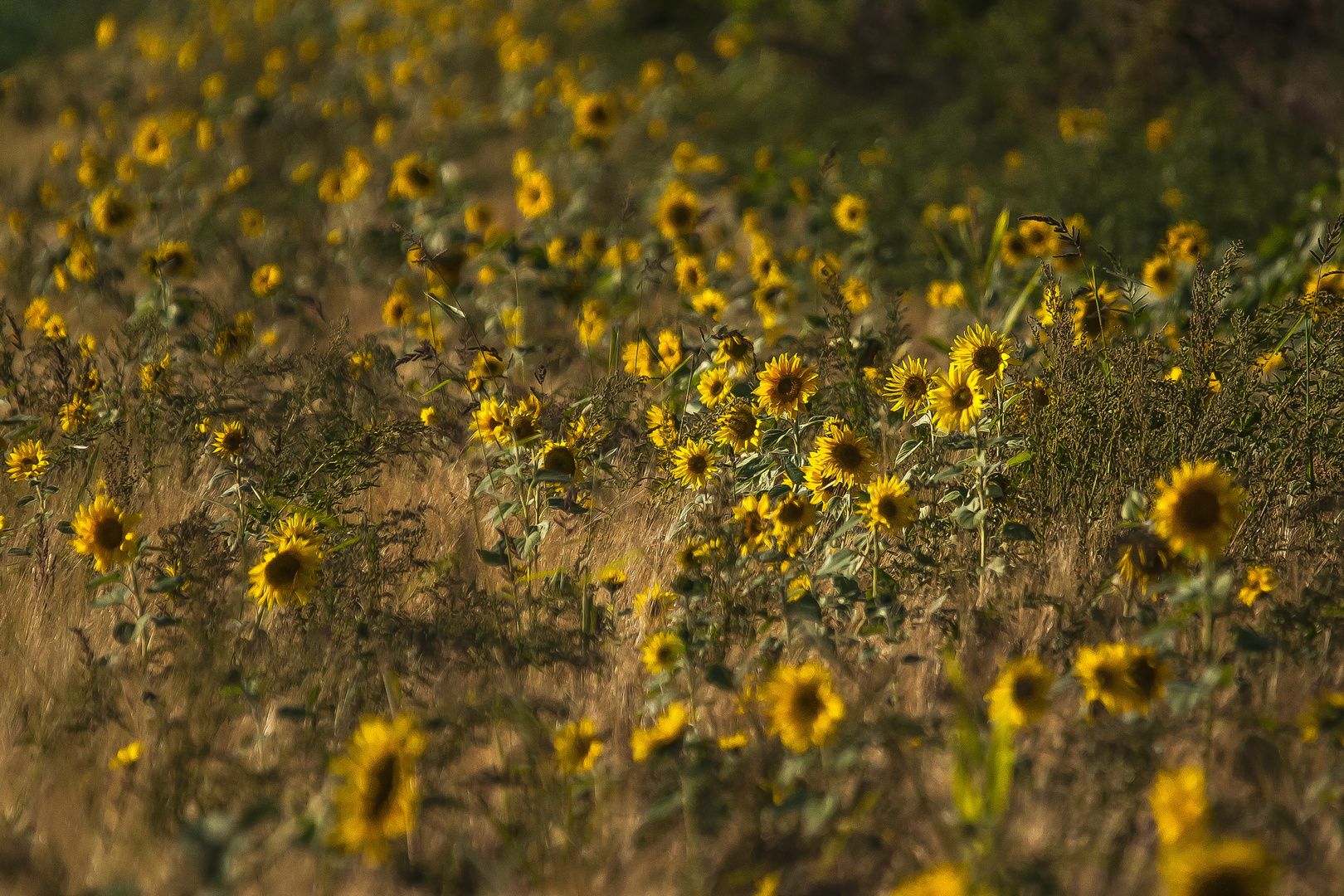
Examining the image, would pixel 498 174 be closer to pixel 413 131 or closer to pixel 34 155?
pixel 413 131

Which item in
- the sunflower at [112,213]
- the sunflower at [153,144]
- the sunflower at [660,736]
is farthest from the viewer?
the sunflower at [153,144]

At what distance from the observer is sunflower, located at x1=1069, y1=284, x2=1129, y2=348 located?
8.59 feet

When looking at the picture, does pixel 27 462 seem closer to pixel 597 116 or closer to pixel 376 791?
pixel 376 791

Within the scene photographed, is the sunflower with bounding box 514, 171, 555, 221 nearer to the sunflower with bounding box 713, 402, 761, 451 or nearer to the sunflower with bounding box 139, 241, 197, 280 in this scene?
the sunflower with bounding box 139, 241, 197, 280

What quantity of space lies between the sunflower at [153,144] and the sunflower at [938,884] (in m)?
5.03

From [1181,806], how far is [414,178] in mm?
3790

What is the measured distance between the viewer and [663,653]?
1908 mm

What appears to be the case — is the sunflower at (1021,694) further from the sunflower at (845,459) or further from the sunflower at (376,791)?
the sunflower at (376,791)

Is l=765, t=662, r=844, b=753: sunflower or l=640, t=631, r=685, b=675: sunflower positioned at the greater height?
l=765, t=662, r=844, b=753: sunflower

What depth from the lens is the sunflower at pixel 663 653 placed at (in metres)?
1.89

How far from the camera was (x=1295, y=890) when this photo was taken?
4.72ft

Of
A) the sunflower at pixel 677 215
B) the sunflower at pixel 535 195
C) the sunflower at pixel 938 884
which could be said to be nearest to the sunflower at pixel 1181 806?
the sunflower at pixel 938 884

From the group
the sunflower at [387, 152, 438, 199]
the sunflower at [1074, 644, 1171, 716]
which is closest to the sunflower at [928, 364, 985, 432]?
the sunflower at [1074, 644, 1171, 716]

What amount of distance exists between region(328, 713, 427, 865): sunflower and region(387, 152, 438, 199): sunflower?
316cm
